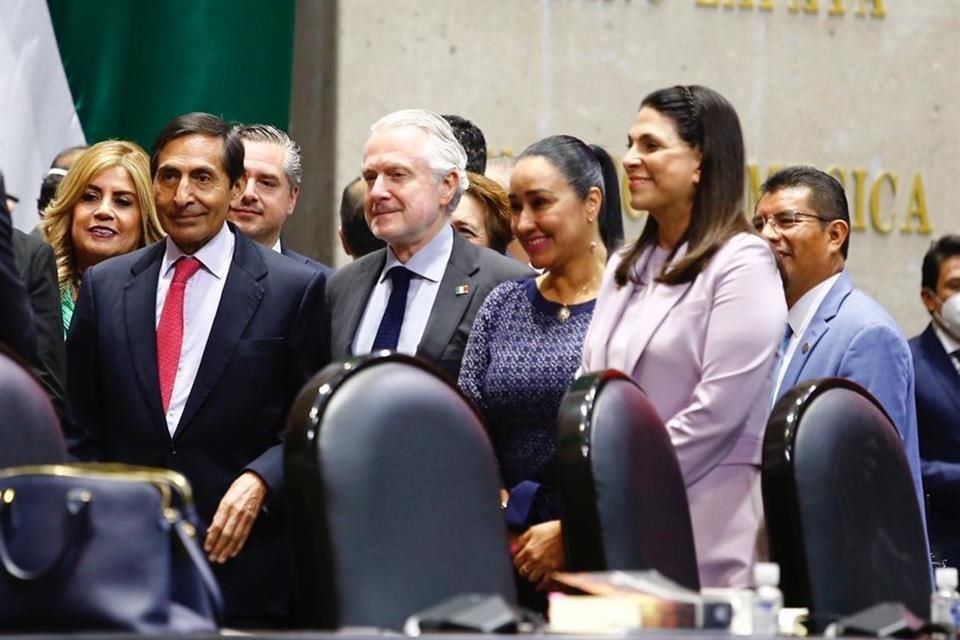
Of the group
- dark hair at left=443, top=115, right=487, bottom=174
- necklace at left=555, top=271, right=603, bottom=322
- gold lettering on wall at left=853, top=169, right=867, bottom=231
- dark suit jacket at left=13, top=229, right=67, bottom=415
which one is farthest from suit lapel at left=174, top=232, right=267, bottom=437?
gold lettering on wall at left=853, top=169, right=867, bottom=231

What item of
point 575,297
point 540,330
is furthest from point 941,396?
point 540,330

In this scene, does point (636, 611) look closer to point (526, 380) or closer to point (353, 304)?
point (526, 380)

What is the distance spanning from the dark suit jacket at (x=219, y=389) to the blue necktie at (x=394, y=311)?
0.58 ft

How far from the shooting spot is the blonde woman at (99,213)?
203 inches

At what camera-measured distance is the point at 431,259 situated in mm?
4539

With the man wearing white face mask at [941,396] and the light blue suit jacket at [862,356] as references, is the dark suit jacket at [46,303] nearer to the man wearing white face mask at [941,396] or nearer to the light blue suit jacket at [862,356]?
the light blue suit jacket at [862,356]

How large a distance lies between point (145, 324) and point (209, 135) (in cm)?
52

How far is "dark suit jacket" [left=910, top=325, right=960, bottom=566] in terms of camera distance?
539 centimetres

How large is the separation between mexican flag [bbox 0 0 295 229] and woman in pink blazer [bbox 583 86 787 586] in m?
3.02

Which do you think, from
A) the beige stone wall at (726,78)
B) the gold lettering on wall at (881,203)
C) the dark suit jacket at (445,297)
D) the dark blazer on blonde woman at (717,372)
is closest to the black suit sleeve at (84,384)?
the dark suit jacket at (445,297)

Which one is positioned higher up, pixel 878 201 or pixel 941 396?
pixel 878 201

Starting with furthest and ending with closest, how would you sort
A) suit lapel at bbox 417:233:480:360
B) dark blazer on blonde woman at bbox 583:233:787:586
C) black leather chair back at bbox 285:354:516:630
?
suit lapel at bbox 417:233:480:360
dark blazer on blonde woman at bbox 583:233:787:586
black leather chair back at bbox 285:354:516:630

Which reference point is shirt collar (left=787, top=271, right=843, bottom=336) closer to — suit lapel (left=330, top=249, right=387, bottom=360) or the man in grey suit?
the man in grey suit

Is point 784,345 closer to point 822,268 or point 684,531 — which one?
point 822,268
